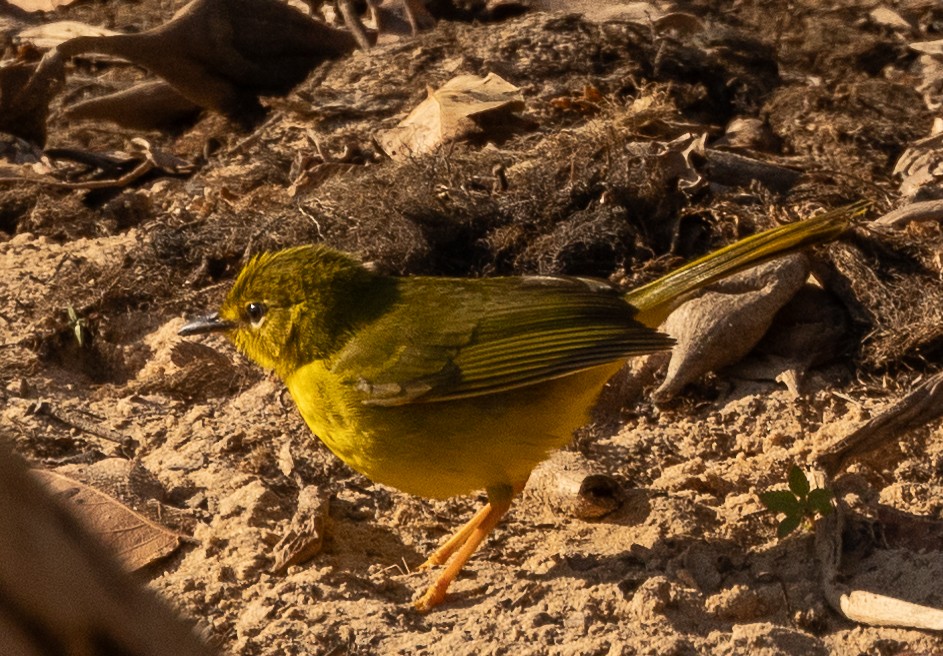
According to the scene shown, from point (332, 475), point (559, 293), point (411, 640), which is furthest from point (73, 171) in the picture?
point (411, 640)

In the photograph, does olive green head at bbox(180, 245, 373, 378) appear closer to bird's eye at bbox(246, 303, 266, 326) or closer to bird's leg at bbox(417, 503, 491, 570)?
bird's eye at bbox(246, 303, 266, 326)

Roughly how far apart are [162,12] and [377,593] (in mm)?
5440

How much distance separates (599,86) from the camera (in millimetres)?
6676

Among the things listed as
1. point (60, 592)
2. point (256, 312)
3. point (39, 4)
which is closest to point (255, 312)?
point (256, 312)

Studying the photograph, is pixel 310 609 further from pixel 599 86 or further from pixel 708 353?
pixel 599 86

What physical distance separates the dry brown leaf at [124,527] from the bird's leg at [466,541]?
2.97 feet

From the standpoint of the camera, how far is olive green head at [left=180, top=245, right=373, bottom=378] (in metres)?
4.69

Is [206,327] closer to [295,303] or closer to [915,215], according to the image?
[295,303]

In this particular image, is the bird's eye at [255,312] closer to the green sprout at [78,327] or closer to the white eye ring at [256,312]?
the white eye ring at [256,312]

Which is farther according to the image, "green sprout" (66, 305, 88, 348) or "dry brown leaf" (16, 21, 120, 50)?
"dry brown leaf" (16, 21, 120, 50)

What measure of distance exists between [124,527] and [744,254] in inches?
93.5

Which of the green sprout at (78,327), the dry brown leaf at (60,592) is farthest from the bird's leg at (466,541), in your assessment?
the dry brown leaf at (60,592)

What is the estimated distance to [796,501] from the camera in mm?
4277

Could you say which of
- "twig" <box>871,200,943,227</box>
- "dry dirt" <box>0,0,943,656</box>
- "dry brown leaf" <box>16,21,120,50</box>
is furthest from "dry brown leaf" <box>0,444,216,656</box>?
"dry brown leaf" <box>16,21,120,50</box>
